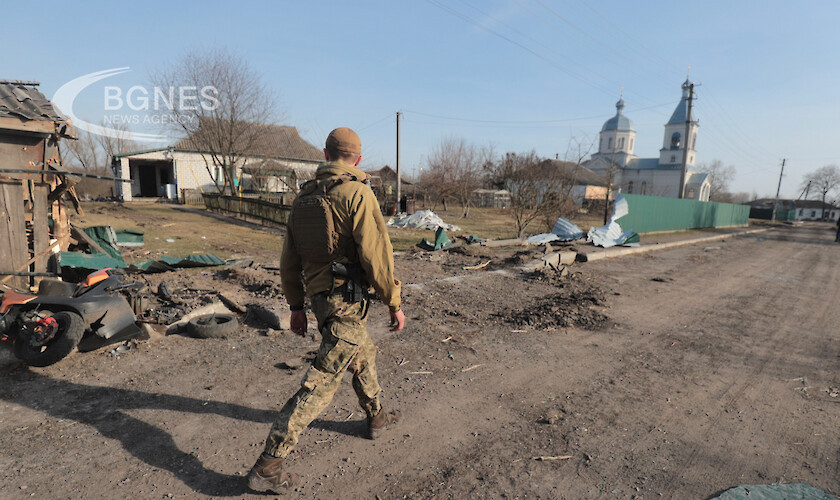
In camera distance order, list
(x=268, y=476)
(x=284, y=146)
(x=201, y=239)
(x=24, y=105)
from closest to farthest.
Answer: (x=268, y=476)
(x=24, y=105)
(x=201, y=239)
(x=284, y=146)

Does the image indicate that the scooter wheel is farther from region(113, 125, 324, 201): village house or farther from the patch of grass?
region(113, 125, 324, 201): village house

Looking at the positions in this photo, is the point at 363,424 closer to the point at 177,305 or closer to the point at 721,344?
the point at 177,305

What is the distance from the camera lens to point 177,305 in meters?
5.13

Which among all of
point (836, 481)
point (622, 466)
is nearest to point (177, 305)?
point (622, 466)

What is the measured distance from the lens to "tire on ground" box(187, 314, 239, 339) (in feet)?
14.0

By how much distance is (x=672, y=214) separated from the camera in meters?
22.3

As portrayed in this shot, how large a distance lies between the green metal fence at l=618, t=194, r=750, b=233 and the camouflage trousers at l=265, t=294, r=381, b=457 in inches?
663

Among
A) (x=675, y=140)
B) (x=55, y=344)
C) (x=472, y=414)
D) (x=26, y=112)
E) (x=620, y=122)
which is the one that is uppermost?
(x=620, y=122)

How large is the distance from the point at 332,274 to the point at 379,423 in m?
1.10

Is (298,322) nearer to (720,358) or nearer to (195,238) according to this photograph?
(720,358)

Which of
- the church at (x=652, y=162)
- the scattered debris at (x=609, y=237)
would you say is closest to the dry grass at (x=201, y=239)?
the scattered debris at (x=609, y=237)

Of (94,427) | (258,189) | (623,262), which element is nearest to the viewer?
(94,427)

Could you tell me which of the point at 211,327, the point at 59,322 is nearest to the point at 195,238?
the point at 211,327

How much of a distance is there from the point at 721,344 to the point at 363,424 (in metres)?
4.45
